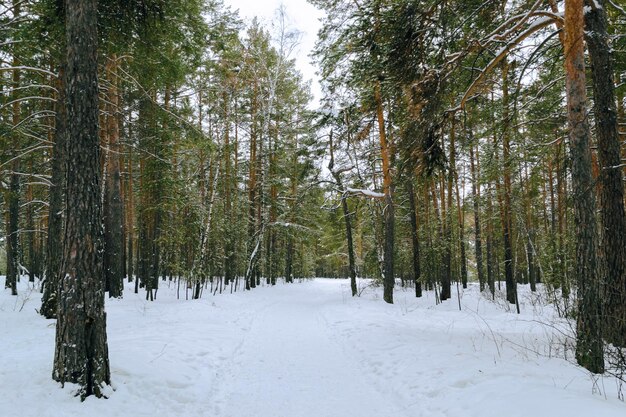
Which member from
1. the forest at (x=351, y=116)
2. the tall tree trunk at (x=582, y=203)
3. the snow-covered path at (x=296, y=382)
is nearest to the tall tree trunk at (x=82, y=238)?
the forest at (x=351, y=116)

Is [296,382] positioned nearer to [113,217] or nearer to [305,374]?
[305,374]

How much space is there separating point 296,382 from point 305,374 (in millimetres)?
414

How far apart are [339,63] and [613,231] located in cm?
1131

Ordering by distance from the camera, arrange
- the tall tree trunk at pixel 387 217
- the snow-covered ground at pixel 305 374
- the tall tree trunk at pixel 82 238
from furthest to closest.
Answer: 1. the tall tree trunk at pixel 387 217
2. the tall tree trunk at pixel 82 238
3. the snow-covered ground at pixel 305 374

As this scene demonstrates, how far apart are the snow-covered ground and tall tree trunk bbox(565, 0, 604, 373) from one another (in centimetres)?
47

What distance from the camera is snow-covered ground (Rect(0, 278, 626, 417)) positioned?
3914mm

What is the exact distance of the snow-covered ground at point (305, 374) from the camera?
12.8 ft

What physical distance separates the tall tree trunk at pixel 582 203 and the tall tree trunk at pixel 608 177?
1018 millimetres

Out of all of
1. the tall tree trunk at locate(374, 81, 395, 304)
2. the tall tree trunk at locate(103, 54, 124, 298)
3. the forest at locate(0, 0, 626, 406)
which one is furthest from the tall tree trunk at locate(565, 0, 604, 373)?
the tall tree trunk at locate(103, 54, 124, 298)

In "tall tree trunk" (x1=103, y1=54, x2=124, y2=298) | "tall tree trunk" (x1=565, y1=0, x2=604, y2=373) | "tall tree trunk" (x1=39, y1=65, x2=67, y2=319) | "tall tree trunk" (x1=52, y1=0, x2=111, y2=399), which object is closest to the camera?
"tall tree trunk" (x1=52, y1=0, x2=111, y2=399)

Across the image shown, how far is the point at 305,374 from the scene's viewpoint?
5.78 meters

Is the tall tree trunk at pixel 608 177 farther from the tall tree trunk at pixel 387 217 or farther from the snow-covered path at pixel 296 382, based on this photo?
the tall tree trunk at pixel 387 217

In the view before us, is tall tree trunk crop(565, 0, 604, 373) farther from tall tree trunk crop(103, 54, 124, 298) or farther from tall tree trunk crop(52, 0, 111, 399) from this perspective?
tall tree trunk crop(103, 54, 124, 298)

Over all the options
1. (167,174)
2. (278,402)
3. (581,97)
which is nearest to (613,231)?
(581,97)
